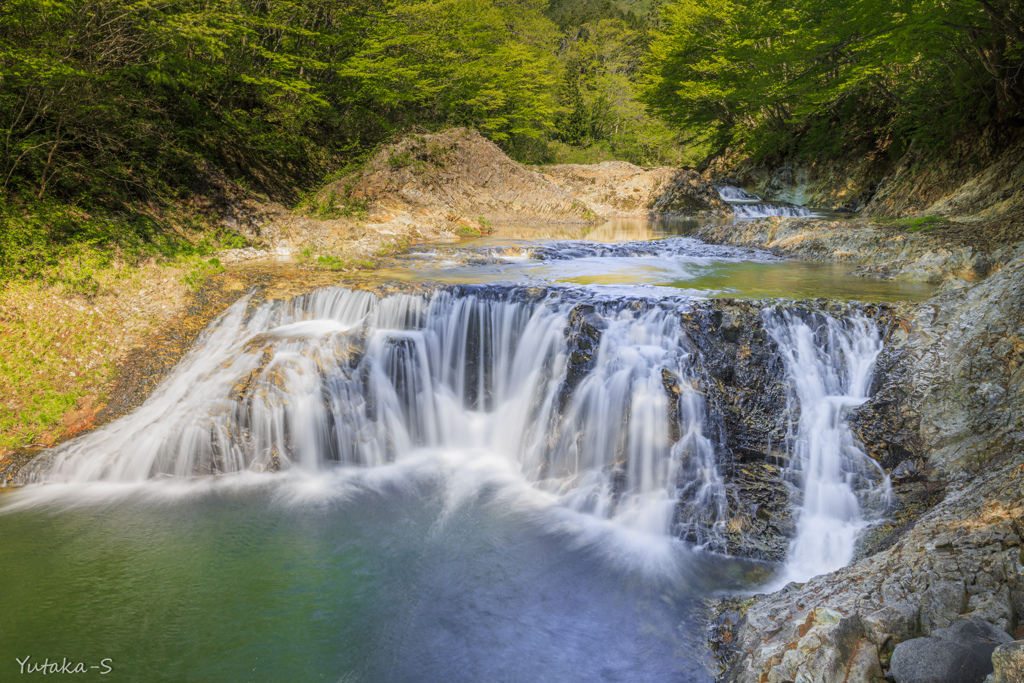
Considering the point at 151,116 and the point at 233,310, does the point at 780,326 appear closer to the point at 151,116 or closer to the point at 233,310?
the point at 233,310

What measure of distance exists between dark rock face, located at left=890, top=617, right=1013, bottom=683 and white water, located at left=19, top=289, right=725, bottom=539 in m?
2.34

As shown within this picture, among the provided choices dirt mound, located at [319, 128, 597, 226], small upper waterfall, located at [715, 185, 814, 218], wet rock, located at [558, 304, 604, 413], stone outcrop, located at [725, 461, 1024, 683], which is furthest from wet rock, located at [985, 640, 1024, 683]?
small upper waterfall, located at [715, 185, 814, 218]

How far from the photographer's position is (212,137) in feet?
39.6

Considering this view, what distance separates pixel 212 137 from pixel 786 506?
1246 cm

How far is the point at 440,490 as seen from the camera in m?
5.83

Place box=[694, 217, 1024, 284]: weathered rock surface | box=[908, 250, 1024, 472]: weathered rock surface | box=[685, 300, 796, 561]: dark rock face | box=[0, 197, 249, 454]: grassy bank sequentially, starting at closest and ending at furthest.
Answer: box=[908, 250, 1024, 472]: weathered rock surface < box=[685, 300, 796, 561]: dark rock face < box=[0, 197, 249, 454]: grassy bank < box=[694, 217, 1024, 284]: weathered rock surface

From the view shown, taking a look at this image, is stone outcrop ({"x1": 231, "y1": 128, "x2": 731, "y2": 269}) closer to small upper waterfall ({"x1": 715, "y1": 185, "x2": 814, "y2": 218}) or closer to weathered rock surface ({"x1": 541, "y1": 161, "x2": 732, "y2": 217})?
weathered rock surface ({"x1": 541, "y1": 161, "x2": 732, "y2": 217})

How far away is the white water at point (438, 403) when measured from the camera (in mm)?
5438

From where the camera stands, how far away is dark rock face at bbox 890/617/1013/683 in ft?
7.20

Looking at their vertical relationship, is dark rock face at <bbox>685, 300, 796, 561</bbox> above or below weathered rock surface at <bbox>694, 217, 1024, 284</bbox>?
below

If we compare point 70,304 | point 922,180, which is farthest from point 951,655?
point 922,180

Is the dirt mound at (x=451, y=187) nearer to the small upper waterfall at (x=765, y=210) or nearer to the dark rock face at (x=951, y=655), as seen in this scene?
the small upper waterfall at (x=765, y=210)

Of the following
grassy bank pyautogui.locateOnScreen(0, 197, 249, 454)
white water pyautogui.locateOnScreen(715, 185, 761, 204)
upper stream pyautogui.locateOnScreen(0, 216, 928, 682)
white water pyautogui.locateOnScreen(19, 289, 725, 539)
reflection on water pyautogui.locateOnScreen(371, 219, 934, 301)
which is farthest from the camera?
white water pyautogui.locateOnScreen(715, 185, 761, 204)

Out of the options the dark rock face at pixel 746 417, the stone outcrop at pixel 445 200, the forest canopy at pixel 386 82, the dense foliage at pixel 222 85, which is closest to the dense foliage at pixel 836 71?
the forest canopy at pixel 386 82
